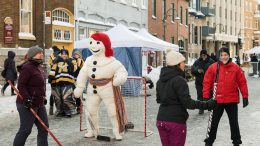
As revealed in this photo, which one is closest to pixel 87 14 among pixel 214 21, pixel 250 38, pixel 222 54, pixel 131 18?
pixel 131 18

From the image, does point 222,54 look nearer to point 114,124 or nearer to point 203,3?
point 114,124

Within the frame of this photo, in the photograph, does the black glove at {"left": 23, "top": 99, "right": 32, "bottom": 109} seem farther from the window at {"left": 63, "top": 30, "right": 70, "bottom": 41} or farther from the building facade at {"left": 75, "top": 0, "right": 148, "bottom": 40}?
the building facade at {"left": 75, "top": 0, "right": 148, "bottom": 40}

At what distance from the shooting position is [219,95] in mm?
7746

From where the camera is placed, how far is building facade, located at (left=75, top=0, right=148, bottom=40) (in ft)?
81.3

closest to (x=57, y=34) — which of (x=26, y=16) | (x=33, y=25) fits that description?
(x=33, y=25)

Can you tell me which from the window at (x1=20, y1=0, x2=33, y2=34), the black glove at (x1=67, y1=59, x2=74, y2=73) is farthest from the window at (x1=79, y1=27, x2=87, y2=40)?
the black glove at (x1=67, y1=59, x2=74, y2=73)

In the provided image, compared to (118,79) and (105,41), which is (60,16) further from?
(118,79)

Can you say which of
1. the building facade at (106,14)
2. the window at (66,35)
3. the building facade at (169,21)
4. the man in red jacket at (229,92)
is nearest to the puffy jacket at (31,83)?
the man in red jacket at (229,92)

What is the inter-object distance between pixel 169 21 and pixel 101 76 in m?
32.2

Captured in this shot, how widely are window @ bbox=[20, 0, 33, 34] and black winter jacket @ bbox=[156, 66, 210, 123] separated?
1614cm

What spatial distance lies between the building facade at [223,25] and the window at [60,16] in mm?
31194

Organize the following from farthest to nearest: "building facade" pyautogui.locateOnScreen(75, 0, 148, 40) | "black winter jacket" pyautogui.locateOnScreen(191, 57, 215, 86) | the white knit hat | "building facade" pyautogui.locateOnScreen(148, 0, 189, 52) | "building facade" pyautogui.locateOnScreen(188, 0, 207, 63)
Result: 1. "building facade" pyautogui.locateOnScreen(188, 0, 207, 63)
2. "building facade" pyautogui.locateOnScreen(148, 0, 189, 52)
3. "building facade" pyautogui.locateOnScreen(75, 0, 148, 40)
4. "black winter jacket" pyautogui.locateOnScreen(191, 57, 215, 86)
5. the white knit hat

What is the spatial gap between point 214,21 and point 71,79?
5116 cm

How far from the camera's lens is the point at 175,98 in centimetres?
553
